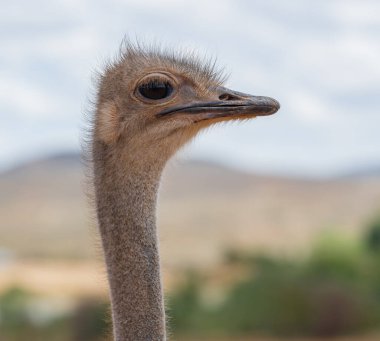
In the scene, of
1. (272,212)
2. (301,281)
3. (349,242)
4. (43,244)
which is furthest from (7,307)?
(272,212)

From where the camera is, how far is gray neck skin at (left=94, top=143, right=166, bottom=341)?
4727mm

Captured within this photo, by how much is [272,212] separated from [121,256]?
8213 centimetres

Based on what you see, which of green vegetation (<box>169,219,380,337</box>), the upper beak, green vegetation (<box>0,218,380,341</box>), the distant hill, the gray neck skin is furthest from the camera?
the distant hill

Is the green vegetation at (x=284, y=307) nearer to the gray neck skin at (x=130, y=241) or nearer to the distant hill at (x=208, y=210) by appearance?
the gray neck skin at (x=130, y=241)

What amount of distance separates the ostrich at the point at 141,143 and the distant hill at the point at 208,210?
160ft

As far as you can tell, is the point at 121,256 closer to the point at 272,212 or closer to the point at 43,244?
the point at 43,244

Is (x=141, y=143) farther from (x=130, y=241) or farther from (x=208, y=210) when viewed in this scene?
(x=208, y=210)

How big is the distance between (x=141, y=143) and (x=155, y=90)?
0.87ft

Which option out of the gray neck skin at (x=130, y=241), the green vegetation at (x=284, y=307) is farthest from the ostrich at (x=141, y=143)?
the green vegetation at (x=284, y=307)

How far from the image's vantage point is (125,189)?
4910mm

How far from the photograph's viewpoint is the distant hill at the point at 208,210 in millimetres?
71000

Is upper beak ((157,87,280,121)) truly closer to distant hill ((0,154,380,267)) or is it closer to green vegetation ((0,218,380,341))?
green vegetation ((0,218,380,341))

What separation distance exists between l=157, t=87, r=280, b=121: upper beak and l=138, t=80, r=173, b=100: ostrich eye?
7cm

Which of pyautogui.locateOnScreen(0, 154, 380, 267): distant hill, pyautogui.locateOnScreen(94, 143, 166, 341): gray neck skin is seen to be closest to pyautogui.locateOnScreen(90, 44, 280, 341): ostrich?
pyautogui.locateOnScreen(94, 143, 166, 341): gray neck skin
